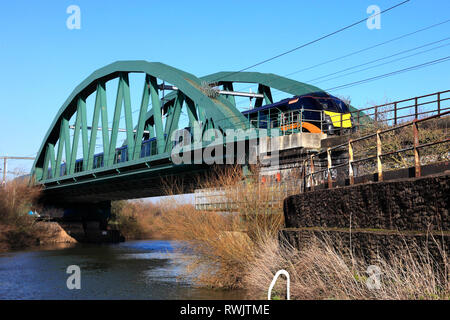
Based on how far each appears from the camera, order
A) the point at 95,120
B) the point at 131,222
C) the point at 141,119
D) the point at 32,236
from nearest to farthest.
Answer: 1. the point at 141,119
2. the point at 95,120
3. the point at 32,236
4. the point at 131,222

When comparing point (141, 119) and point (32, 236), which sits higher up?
point (141, 119)

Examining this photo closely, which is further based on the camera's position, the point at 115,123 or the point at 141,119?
the point at 115,123

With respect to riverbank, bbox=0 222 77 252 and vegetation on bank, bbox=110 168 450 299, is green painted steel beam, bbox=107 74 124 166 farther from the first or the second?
vegetation on bank, bbox=110 168 450 299

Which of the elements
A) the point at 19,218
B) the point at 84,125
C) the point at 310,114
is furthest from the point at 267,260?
the point at 19,218

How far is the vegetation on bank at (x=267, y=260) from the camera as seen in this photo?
302 inches

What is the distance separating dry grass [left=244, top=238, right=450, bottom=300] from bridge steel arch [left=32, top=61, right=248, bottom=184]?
52.8ft

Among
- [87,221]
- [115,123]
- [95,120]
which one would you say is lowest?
[87,221]

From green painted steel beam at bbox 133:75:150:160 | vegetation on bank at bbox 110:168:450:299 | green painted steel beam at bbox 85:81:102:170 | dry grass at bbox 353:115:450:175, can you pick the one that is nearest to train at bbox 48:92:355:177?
dry grass at bbox 353:115:450:175

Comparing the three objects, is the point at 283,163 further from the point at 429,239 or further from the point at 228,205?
the point at 429,239

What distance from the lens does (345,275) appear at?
9.41m

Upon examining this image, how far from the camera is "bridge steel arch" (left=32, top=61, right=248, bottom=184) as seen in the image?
1240 inches

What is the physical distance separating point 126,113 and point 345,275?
3226 cm

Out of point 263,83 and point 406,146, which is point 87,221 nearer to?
point 263,83

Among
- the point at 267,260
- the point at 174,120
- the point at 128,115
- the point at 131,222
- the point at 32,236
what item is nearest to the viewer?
the point at 267,260
